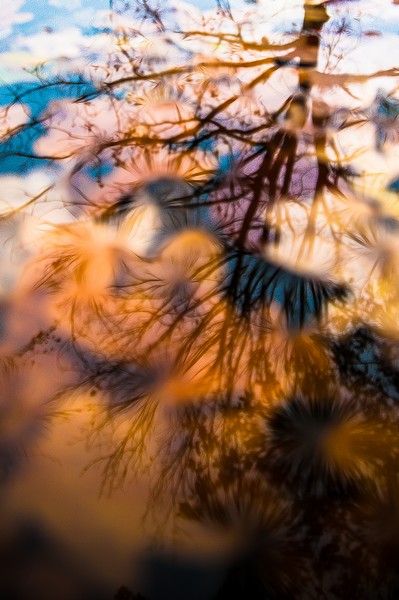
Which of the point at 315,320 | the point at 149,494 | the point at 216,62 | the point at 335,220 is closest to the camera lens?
the point at 149,494

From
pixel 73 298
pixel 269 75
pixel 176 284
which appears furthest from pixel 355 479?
pixel 269 75

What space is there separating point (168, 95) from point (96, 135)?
382 mm

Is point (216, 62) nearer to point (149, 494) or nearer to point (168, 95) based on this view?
point (168, 95)

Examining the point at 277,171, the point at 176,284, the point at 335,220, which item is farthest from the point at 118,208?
the point at 335,220

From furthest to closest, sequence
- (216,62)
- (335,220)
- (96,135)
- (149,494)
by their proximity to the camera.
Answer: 1. (216,62)
2. (96,135)
3. (335,220)
4. (149,494)

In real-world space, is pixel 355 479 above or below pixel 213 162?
below

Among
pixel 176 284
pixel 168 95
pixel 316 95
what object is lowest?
pixel 176 284

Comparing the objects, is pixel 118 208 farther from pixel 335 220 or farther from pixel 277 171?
pixel 335 220

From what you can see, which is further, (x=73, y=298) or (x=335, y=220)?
(x=335, y=220)

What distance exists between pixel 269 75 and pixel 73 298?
136 cm

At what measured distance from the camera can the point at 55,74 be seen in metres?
2.04

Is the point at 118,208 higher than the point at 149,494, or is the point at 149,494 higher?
the point at 118,208

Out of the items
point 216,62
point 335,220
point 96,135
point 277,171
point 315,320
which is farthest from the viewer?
point 216,62

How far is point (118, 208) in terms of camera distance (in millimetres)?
1479
